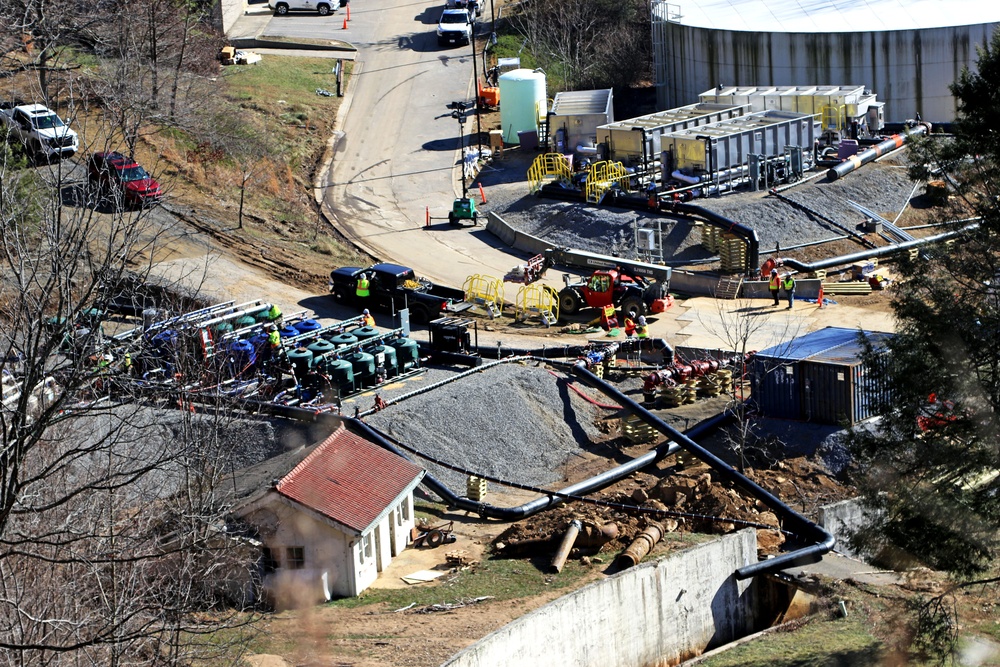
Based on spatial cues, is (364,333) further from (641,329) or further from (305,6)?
(305,6)

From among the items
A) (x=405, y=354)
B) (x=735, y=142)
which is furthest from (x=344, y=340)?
(x=735, y=142)

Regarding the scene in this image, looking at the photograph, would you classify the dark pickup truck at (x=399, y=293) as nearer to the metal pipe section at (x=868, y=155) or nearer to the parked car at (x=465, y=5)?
the metal pipe section at (x=868, y=155)

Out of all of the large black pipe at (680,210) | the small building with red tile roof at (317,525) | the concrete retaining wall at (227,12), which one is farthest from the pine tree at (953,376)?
the concrete retaining wall at (227,12)

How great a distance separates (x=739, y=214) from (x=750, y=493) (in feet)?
67.1

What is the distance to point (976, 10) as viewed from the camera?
201ft

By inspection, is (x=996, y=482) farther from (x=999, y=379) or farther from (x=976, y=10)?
(x=976, y=10)

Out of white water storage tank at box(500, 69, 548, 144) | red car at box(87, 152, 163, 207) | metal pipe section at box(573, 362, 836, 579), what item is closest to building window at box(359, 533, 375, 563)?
metal pipe section at box(573, 362, 836, 579)

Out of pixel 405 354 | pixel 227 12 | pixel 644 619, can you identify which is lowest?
pixel 644 619

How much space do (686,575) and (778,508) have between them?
14.5 feet

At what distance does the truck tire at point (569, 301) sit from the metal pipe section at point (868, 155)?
48.4ft

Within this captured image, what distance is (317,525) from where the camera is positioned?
26.0m

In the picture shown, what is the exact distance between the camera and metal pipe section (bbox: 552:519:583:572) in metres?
26.8

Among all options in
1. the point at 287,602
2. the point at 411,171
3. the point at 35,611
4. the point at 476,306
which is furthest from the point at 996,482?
the point at 411,171

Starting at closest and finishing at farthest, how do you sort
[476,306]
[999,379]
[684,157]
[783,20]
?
[999,379]
[476,306]
[684,157]
[783,20]
